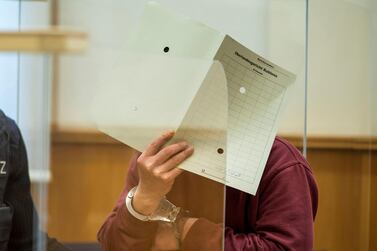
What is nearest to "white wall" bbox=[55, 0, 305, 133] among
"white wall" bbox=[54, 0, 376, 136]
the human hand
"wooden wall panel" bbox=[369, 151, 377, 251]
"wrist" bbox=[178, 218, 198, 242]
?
"white wall" bbox=[54, 0, 376, 136]

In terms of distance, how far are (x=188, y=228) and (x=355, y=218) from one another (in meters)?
0.88

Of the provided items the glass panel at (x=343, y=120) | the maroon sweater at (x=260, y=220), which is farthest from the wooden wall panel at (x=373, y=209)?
the maroon sweater at (x=260, y=220)

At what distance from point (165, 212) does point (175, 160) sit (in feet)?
0.28

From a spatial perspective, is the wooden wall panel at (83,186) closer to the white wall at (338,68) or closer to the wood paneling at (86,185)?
the wood paneling at (86,185)

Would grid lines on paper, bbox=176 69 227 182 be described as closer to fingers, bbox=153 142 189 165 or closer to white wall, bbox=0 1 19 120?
fingers, bbox=153 142 189 165

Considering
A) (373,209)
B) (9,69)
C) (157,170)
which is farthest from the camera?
(373,209)

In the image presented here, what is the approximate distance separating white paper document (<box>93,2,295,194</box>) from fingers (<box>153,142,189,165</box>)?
0.01 m

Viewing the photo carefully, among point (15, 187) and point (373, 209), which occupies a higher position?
point (15, 187)

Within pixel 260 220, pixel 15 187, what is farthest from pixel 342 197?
pixel 15 187

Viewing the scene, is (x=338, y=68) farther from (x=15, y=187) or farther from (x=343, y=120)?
(x=15, y=187)

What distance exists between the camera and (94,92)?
2.61ft

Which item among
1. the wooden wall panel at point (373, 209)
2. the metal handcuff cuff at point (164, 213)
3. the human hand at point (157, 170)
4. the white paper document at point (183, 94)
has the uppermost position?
the white paper document at point (183, 94)

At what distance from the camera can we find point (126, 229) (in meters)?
0.80

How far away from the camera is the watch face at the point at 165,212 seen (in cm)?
78
